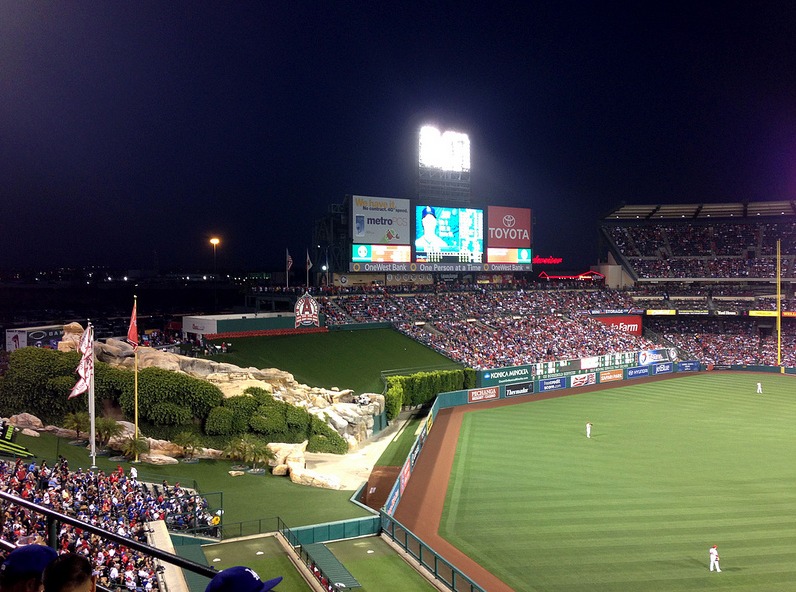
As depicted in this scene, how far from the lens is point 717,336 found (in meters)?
66.3

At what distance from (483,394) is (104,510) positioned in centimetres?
3257

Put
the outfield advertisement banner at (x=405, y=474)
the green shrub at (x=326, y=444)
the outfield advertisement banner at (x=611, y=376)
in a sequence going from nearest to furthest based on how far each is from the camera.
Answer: the outfield advertisement banner at (x=405, y=474), the green shrub at (x=326, y=444), the outfield advertisement banner at (x=611, y=376)

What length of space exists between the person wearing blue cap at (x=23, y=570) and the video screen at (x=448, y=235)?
54.3 meters

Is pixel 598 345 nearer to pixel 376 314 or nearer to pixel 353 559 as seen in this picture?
pixel 376 314

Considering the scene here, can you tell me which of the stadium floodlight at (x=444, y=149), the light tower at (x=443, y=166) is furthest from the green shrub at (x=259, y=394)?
the stadium floodlight at (x=444, y=149)

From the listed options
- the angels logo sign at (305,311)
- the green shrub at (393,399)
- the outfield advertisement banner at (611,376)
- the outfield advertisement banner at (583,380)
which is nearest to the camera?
the green shrub at (393,399)

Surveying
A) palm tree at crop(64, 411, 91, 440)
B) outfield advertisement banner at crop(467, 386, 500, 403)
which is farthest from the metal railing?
outfield advertisement banner at crop(467, 386, 500, 403)

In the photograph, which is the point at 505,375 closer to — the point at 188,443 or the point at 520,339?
the point at 520,339

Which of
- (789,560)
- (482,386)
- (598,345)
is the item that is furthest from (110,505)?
(598,345)

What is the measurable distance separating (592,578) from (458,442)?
16.1 metres

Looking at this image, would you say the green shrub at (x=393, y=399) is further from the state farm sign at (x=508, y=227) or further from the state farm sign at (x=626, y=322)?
the state farm sign at (x=626, y=322)

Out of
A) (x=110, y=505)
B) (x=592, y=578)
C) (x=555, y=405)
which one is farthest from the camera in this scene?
(x=555, y=405)

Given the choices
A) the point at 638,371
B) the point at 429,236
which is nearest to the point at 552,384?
the point at 638,371

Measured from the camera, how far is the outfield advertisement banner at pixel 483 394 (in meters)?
43.9
